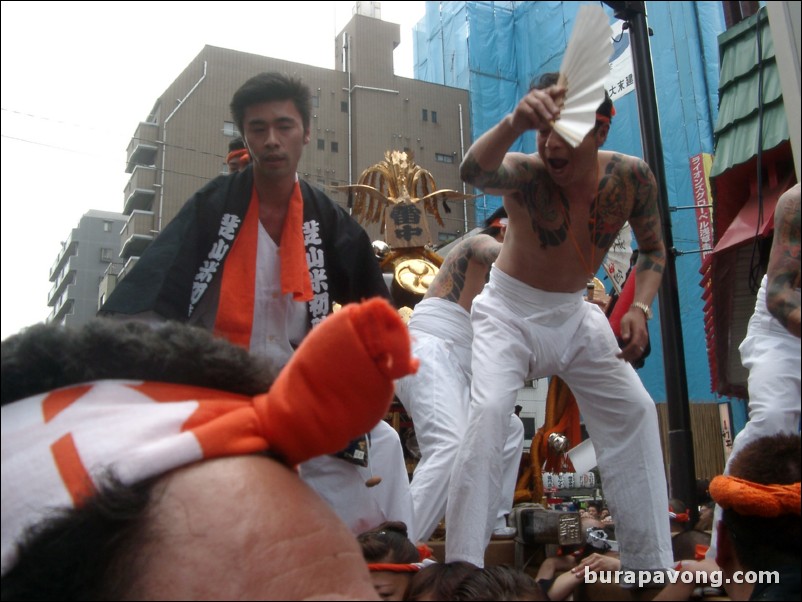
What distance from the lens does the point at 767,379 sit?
8.43ft

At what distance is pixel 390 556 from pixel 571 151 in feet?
5.13

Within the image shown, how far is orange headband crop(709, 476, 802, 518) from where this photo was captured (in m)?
1.71

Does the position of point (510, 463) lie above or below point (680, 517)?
above

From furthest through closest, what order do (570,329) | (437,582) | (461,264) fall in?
(461,264)
(570,329)
(437,582)

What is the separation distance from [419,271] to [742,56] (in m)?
3.32

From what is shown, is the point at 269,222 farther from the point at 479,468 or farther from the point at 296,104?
the point at 479,468

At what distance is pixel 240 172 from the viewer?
252 centimetres

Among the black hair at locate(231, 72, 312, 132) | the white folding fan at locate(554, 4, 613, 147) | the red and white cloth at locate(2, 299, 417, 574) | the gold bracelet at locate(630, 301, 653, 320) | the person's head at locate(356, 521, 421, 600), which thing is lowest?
the person's head at locate(356, 521, 421, 600)

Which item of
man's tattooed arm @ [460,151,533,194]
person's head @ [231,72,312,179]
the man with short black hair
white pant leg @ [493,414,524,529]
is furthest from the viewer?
white pant leg @ [493,414,524,529]

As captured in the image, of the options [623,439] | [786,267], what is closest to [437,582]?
[786,267]

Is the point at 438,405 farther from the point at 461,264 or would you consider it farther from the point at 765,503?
the point at 765,503

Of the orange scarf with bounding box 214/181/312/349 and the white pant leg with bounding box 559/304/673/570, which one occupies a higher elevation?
the orange scarf with bounding box 214/181/312/349

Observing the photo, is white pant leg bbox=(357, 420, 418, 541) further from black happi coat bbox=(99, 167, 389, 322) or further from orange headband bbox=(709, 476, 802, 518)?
orange headband bbox=(709, 476, 802, 518)

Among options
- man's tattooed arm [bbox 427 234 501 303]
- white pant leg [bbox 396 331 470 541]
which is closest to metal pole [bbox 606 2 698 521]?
man's tattooed arm [bbox 427 234 501 303]
